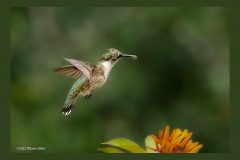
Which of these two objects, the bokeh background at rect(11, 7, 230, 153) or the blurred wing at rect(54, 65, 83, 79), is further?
the bokeh background at rect(11, 7, 230, 153)

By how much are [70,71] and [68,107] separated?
442mm

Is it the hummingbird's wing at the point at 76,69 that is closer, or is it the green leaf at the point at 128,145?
the green leaf at the point at 128,145

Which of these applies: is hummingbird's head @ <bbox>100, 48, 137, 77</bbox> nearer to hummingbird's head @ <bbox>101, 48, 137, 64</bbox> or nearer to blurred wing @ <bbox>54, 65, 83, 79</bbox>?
hummingbird's head @ <bbox>101, 48, 137, 64</bbox>

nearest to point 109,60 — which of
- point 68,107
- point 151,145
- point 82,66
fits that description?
point 82,66

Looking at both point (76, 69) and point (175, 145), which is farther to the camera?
point (76, 69)

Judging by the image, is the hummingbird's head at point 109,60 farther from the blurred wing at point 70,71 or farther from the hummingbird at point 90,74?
the blurred wing at point 70,71

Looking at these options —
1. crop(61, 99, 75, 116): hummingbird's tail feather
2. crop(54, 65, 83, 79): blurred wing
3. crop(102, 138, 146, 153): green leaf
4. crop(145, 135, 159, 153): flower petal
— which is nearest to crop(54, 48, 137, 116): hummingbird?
crop(54, 65, 83, 79): blurred wing

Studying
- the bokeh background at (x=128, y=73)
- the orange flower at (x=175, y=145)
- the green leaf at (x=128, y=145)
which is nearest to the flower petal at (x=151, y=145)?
the orange flower at (x=175, y=145)

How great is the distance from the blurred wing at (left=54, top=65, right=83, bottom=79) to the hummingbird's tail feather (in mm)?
270

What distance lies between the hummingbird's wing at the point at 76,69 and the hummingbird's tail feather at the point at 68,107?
0.93 feet

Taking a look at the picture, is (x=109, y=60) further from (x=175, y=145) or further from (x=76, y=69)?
(x=175, y=145)

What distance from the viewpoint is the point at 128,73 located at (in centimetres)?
602

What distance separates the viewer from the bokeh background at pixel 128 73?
19.1 ft

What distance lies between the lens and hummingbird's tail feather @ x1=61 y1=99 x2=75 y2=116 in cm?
525
